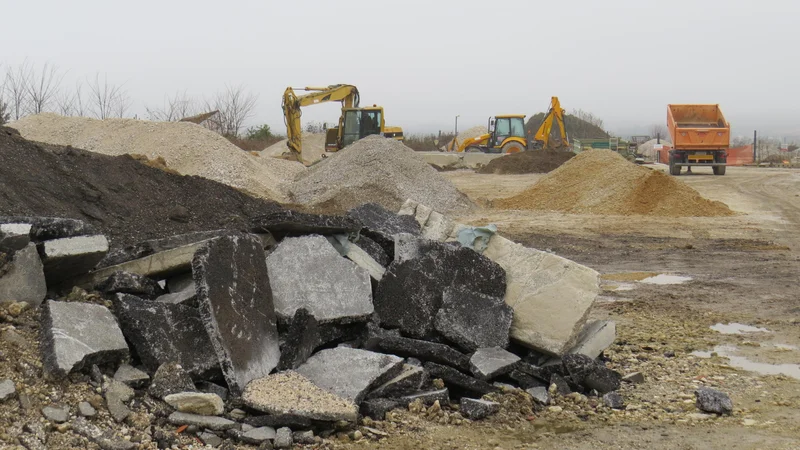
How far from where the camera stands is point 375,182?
1853cm

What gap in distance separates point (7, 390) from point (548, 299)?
151 inches

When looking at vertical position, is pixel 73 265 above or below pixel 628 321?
above

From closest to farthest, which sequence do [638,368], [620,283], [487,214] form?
[638,368] < [620,283] < [487,214]

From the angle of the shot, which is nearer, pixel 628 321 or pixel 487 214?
pixel 628 321

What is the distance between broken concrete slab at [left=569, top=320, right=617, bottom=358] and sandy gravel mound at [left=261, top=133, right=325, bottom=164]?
103ft

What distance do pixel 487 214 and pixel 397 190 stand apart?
2.14m

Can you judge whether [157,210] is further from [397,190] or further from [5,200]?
[397,190]

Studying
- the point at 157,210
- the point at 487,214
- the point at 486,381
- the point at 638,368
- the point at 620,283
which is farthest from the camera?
the point at 487,214

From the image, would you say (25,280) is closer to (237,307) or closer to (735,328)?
(237,307)

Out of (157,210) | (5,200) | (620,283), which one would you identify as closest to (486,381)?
(620,283)

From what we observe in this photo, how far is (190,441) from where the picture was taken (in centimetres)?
446

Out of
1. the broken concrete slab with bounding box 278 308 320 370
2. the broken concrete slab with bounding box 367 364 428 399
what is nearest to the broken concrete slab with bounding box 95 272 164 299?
the broken concrete slab with bounding box 278 308 320 370

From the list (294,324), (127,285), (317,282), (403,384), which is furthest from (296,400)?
(127,285)

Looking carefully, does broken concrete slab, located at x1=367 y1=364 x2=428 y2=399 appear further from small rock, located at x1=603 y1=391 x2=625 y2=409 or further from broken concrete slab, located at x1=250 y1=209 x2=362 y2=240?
broken concrete slab, located at x1=250 y1=209 x2=362 y2=240
